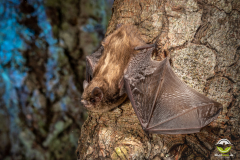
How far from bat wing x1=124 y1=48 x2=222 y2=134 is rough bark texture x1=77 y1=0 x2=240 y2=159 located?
0.14m

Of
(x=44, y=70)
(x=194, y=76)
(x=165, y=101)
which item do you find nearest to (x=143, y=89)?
(x=165, y=101)

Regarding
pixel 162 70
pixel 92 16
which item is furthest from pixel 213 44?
pixel 92 16

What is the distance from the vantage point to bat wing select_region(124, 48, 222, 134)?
1.26 meters

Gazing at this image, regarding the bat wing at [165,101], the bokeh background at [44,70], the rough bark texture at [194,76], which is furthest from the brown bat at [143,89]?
the bokeh background at [44,70]

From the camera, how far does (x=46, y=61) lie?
2.39 metres

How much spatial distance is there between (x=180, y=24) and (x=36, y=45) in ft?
6.88

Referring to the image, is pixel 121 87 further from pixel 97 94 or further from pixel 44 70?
pixel 44 70

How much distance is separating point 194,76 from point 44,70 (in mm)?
2214

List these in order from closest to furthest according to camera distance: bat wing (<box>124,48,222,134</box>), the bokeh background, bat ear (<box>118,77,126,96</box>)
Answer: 1. bat wing (<box>124,48,222,134</box>)
2. bat ear (<box>118,77,126,96</box>)
3. the bokeh background

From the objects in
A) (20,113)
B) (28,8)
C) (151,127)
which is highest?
(28,8)

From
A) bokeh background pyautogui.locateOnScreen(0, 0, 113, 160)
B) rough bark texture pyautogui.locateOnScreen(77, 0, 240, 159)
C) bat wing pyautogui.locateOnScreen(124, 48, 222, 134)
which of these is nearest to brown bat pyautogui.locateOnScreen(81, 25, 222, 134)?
bat wing pyautogui.locateOnScreen(124, 48, 222, 134)

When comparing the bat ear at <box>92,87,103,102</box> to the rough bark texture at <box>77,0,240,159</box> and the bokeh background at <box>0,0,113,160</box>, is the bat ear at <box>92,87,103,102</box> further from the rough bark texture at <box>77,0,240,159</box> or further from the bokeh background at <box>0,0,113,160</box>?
the bokeh background at <box>0,0,113,160</box>

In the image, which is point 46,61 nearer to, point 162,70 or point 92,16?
point 92,16

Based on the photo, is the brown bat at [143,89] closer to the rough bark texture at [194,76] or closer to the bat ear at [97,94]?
the bat ear at [97,94]
